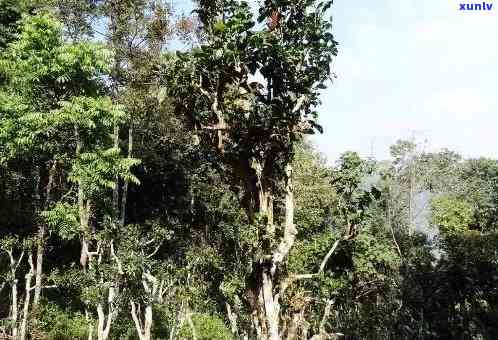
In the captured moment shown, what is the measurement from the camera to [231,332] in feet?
62.9

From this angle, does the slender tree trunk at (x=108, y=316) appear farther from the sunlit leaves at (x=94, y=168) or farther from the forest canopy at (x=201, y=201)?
the sunlit leaves at (x=94, y=168)

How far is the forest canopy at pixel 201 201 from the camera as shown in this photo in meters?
5.95

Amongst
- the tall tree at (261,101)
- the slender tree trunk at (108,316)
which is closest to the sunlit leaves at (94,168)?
the slender tree trunk at (108,316)

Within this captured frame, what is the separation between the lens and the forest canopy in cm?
595

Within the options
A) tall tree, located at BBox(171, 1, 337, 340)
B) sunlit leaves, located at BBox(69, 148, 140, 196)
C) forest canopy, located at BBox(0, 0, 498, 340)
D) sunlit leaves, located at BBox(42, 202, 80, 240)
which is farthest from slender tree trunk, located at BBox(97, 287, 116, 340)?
tall tree, located at BBox(171, 1, 337, 340)

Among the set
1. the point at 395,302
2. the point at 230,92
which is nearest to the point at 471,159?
the point at 395,302

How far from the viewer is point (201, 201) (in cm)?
2508

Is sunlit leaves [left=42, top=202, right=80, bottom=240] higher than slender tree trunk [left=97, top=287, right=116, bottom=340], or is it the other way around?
sunlit leaves [left=42, top=202, right=80, bottom=240]

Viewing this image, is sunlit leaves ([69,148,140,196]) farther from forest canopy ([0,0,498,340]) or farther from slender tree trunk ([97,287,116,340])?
slender tree trunk ([97,287,116,340])

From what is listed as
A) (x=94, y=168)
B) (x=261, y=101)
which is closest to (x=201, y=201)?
(x=94, y=168)

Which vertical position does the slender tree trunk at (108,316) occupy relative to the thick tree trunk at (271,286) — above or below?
below

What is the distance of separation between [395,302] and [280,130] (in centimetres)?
1352

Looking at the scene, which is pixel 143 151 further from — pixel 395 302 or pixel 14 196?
pixel 395 302

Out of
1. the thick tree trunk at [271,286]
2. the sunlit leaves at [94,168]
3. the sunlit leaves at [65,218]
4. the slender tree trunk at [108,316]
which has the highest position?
the sunlit leaves at [94,168]
